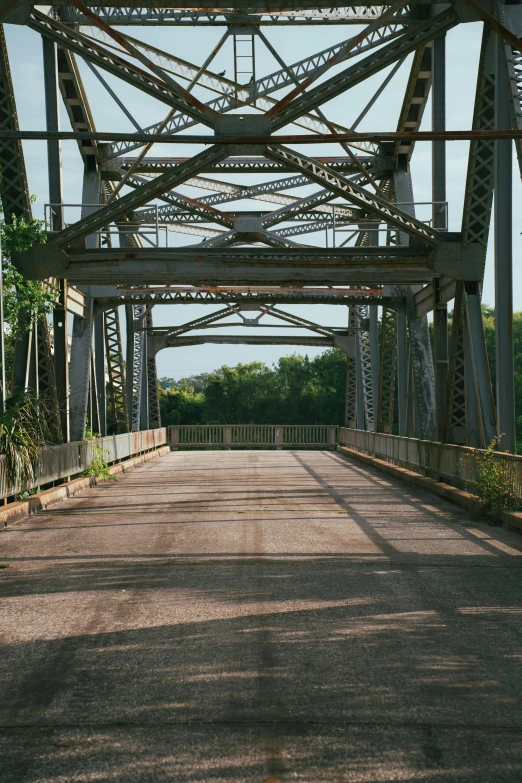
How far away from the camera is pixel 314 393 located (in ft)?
296

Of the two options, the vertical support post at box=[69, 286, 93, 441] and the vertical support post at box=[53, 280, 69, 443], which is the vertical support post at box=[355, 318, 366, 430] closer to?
the vertical support post at box=[69, 286, 93, 441]

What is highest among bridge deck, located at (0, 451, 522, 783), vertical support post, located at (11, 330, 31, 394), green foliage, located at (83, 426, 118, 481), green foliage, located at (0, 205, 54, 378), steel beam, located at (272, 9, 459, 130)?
steel beam, located at (272, 9, 459, 130)

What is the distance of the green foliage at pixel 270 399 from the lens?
89188mm

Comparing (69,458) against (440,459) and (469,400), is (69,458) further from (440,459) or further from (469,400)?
(469,400)

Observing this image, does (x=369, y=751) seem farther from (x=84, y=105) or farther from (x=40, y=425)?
(x=84, y=105)

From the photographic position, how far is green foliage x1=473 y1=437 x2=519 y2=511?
14023mm

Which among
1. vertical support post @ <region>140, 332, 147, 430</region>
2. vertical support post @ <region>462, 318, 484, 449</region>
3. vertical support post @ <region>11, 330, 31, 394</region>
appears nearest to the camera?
vertical support post @ <region>462, 318, 484, 449</region>

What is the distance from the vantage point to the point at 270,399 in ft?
302

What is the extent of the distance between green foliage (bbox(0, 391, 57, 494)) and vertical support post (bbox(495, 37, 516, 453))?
741 centimetres

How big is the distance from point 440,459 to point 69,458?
25.4 feet

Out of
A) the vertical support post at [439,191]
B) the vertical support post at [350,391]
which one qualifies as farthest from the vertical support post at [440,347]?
the vertical support post at [350,391]

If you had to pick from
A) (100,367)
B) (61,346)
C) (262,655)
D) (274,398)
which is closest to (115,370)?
(100,367)

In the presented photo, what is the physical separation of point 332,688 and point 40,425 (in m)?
11.7

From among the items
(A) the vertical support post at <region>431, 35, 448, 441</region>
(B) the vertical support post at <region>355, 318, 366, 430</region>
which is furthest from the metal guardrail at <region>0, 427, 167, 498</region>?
(B) the vertical support post at <region>355, 318, 366, 430</region>
